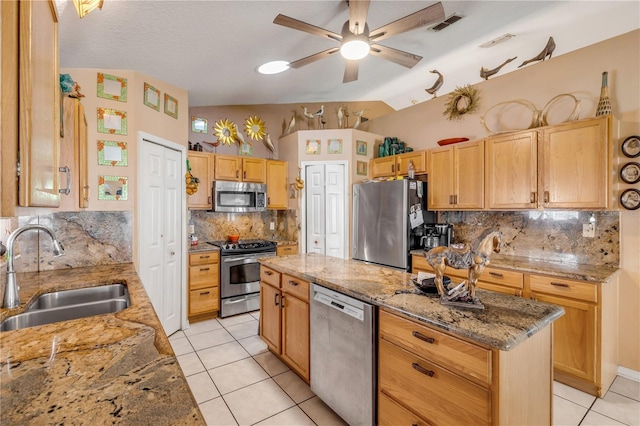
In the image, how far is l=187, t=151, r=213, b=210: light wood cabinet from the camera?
393 centimetres

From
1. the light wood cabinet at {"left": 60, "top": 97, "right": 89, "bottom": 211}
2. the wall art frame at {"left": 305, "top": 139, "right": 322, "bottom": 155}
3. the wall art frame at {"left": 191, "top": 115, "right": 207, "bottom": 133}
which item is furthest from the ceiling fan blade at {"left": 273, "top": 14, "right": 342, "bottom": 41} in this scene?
the wall art frame at {"left": 191, "top": 115, "right": 207, "bottom": 133}

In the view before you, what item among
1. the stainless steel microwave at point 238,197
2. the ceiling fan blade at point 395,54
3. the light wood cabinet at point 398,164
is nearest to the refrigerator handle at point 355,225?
the light wood cabinet at point 398,164

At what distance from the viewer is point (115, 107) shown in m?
2.75

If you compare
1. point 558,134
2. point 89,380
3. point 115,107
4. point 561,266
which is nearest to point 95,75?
point 115,107

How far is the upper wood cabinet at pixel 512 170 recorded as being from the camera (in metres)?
2.86

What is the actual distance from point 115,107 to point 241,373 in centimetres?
269

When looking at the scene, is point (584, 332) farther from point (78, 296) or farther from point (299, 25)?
point (78, 296)

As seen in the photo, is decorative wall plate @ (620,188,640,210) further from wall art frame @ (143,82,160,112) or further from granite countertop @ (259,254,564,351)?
wall art frame @ (143,82,160,112)

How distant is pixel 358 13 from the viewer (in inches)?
77.6

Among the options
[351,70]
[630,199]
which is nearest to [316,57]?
[351,70]

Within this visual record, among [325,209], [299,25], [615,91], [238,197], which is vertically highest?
[299,25]

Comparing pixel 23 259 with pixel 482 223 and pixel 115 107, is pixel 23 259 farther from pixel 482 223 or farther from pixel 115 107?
pixel 482 223

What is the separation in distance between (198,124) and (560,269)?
458 centimetres

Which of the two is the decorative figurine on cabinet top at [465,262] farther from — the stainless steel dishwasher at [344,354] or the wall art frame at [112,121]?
the wall art frame at [112,121]
